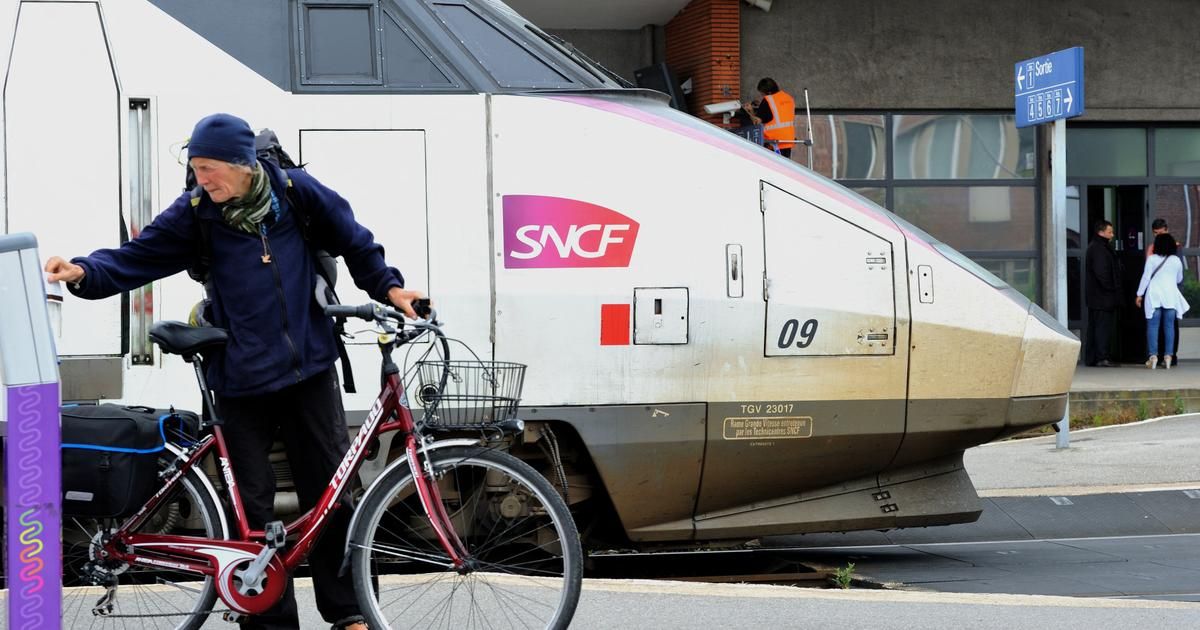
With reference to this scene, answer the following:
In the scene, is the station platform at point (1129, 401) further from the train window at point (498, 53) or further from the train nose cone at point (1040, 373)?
the train window at point (498, 53)

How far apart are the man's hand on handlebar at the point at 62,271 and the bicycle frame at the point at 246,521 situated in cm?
61

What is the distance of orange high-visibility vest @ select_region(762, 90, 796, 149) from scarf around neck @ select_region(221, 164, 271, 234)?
36.2 ft

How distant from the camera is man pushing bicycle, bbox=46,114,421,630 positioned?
422 cm

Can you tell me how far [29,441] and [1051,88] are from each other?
9.22 metres

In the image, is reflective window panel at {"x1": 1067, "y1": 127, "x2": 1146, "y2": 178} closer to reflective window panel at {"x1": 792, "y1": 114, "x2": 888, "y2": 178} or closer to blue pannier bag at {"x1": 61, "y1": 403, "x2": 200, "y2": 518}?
reflective window panel at {"x1": 792, "y1": 114, "x2": 888, "y2": 178}

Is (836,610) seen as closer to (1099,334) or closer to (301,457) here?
(301,457)

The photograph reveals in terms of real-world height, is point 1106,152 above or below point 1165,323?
above

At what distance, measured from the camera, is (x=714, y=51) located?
15969 mm

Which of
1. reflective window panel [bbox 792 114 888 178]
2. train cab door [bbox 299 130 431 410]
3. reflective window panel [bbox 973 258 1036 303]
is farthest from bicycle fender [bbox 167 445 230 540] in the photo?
reflective window panel [bbox 973 258 1036 303]

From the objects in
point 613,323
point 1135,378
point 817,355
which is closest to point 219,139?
point 613,323

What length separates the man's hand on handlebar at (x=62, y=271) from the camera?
4059 millimetres

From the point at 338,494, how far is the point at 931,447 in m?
3.42

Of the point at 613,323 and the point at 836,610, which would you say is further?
the point at 613,323

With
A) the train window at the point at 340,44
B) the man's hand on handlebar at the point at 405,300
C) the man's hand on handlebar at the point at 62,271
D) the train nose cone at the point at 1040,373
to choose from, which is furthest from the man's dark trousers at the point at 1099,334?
the man's hand on handlebar at the point at 62,271
